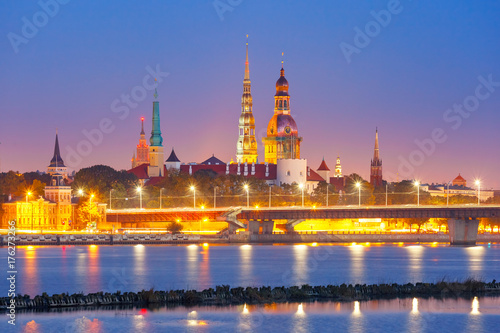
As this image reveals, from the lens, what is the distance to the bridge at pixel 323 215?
164m

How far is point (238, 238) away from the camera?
179m

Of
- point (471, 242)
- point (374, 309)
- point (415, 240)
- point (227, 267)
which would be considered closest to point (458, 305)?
point (374, 309)

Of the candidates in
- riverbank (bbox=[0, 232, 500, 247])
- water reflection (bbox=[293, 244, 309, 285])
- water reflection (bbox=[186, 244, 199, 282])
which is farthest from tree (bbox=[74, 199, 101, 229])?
water reflection (bbox=[293, 244, 309, 285])

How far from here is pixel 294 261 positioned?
128 m

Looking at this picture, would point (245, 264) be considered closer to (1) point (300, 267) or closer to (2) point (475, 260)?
(1) point (300, 267)

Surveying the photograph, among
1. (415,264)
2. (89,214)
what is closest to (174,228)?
(89,214)

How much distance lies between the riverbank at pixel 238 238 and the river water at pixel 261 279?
84.9 inches

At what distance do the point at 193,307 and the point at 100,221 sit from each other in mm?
128270

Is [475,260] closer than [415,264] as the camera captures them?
No

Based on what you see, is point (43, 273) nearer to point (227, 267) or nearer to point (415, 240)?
point (227, 267)

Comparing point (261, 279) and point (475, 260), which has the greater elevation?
point (475, 260)

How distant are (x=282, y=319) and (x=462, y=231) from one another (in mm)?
101241

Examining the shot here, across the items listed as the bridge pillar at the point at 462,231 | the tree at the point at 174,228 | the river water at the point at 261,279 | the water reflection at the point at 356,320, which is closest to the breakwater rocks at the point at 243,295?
the river water at the point at 261,279

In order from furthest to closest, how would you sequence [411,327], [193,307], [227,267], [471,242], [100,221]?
1. [100,221]
2. [471,242]
3. [227,267]
4. [193,307]
5. [411,327]
